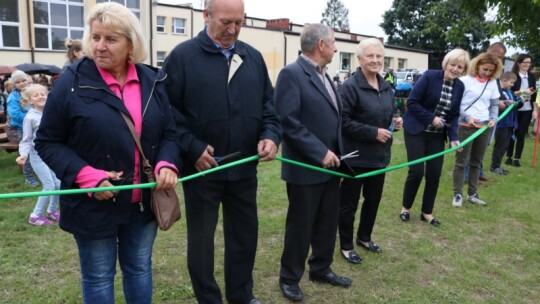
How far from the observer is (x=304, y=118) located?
3307 mm

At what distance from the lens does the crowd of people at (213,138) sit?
7.13 ft

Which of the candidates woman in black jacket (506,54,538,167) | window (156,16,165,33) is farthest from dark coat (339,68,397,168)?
window (156,16,165,33)

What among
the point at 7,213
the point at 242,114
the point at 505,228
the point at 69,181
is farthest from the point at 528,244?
the point at 7,213

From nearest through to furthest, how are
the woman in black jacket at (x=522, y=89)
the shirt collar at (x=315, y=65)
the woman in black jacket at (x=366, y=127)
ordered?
the shirt collar at (x=315, y=65), the woman in black jacket at (x=366, y=127), the woman in black jacket at (x=522, y=89)

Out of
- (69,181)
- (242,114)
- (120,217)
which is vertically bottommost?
(120,217)

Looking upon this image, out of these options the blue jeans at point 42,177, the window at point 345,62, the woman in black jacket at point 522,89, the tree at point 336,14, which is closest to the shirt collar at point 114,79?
the blue jeans at point 42,177

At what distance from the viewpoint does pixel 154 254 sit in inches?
163

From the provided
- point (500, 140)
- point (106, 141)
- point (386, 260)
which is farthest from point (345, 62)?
point (106, 141)

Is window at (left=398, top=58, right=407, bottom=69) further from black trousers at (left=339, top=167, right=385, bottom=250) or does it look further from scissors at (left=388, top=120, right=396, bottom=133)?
black trousers at (left=339, top=167, right=385, bottom=250)

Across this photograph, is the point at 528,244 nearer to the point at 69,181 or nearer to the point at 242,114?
the point at 242,114

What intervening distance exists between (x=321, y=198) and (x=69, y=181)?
191cm

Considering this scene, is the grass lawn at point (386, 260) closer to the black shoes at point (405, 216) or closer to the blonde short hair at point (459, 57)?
the black shoes at point (405, 216)

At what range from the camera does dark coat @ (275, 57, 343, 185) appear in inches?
126

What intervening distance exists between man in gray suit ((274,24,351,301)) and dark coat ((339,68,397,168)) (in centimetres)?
37
